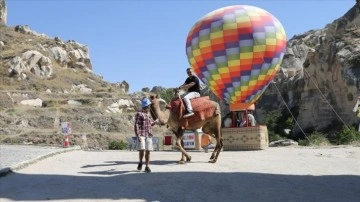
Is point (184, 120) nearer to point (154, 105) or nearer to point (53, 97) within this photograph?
point (154, 105)

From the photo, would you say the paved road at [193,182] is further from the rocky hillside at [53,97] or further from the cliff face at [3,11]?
the cliff face at [3,11]

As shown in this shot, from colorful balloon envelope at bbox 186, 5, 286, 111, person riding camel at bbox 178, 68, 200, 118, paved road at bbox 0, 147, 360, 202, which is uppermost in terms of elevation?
colorful balloon envelope at bbox 186, 5, 286, 111

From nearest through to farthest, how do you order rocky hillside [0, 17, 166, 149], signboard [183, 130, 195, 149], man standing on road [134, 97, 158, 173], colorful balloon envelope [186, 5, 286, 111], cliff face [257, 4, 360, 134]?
man standing on road [134, 97, 158, 173]
signboard [183, 130, 195, 149]
colorful balloon envelope [186, 5, 286, 111]
cliff face [257, 4, 360, 134]
rocky hillside [0, 17, 166, 149]

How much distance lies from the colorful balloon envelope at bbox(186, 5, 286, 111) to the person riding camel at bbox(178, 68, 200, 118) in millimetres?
8920

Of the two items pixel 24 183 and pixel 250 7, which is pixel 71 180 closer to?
pixel 24 183

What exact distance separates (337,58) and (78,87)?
52.9 meters

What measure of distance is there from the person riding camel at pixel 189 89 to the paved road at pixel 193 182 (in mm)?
1584

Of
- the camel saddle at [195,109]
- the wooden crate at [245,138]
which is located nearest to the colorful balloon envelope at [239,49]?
the wooden crate at [245,138]

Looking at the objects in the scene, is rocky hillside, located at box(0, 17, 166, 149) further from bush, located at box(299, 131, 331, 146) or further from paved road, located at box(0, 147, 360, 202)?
paved road, located at box(0, 147, 360, 202)

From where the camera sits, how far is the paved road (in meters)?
7.30

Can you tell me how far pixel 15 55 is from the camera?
86.1 metres

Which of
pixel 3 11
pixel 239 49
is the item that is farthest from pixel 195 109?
pixel 3 11

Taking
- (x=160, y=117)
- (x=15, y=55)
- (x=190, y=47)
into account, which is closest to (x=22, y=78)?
(x=15, y=55)

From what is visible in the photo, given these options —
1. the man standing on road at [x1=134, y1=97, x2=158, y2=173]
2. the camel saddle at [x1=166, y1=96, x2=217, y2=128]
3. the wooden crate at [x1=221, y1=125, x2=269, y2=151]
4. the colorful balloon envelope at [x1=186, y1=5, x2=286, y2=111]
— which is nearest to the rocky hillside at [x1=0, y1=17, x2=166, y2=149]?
the colorful balloon envelope at [x1=186, y1=5, x2=286, y2=111]
